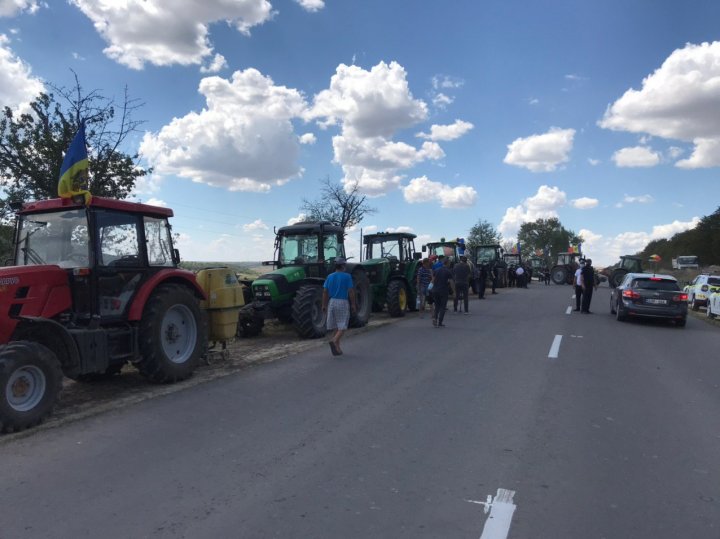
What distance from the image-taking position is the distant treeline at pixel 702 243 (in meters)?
60.5

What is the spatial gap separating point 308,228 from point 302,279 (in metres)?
1.27

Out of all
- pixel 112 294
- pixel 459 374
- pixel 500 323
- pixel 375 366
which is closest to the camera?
pixel 112 294

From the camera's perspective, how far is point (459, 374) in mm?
8375

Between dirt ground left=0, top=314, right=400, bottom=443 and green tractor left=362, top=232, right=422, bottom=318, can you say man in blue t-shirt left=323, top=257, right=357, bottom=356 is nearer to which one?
dirt ground left=0, top=314, right=400, bottom=443

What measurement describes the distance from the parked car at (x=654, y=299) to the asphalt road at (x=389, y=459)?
6.80m

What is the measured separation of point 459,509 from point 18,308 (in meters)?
5.16

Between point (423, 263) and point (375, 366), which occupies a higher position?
point (423, 263)

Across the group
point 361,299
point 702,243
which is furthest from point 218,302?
point 702,243

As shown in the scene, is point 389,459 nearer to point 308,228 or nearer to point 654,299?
point 308,228

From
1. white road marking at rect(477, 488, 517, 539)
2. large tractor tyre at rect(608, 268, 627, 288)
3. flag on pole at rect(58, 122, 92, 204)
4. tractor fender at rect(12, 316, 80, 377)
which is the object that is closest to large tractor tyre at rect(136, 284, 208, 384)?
tractor fender at rect(12, 316, 80, 377)

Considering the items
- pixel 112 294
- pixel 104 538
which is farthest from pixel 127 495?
pixel 112 294

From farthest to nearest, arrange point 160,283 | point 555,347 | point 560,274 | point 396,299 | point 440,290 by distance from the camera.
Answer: point 560,274 → point 396,299 → point 440,290 → point 555,347 → point 160,283

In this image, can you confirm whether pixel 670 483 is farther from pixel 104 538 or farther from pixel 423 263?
pixel 423 263

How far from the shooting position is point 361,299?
46.9 ft
